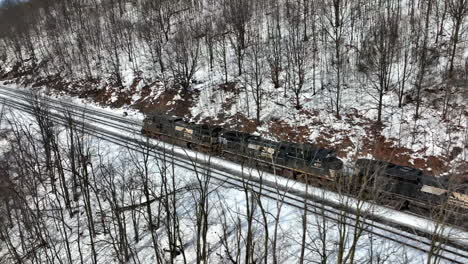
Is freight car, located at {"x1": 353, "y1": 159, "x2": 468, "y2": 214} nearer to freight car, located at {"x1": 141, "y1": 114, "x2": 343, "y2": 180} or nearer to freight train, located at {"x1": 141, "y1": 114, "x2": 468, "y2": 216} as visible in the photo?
freight train, located at {"x1": 141, "y1": 114, "x2": 468, "y2": 216}

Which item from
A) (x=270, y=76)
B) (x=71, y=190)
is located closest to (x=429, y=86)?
(x=270, y=76)

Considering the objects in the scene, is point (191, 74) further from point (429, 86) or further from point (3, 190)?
point (429, 86)

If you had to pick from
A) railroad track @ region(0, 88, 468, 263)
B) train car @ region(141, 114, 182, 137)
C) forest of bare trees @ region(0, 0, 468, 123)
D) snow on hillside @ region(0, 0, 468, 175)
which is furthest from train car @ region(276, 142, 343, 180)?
train car @ region(141, 114, 182, 137)

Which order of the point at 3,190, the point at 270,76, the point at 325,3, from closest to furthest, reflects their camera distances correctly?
the point at 3,190
the point at 270,76
the point at 325,3

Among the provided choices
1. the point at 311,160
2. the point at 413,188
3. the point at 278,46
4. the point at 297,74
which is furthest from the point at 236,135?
the point at 278,46

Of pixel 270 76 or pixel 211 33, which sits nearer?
pixel 270 76

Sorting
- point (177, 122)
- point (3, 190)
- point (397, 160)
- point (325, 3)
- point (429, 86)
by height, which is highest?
point (325, 3)
